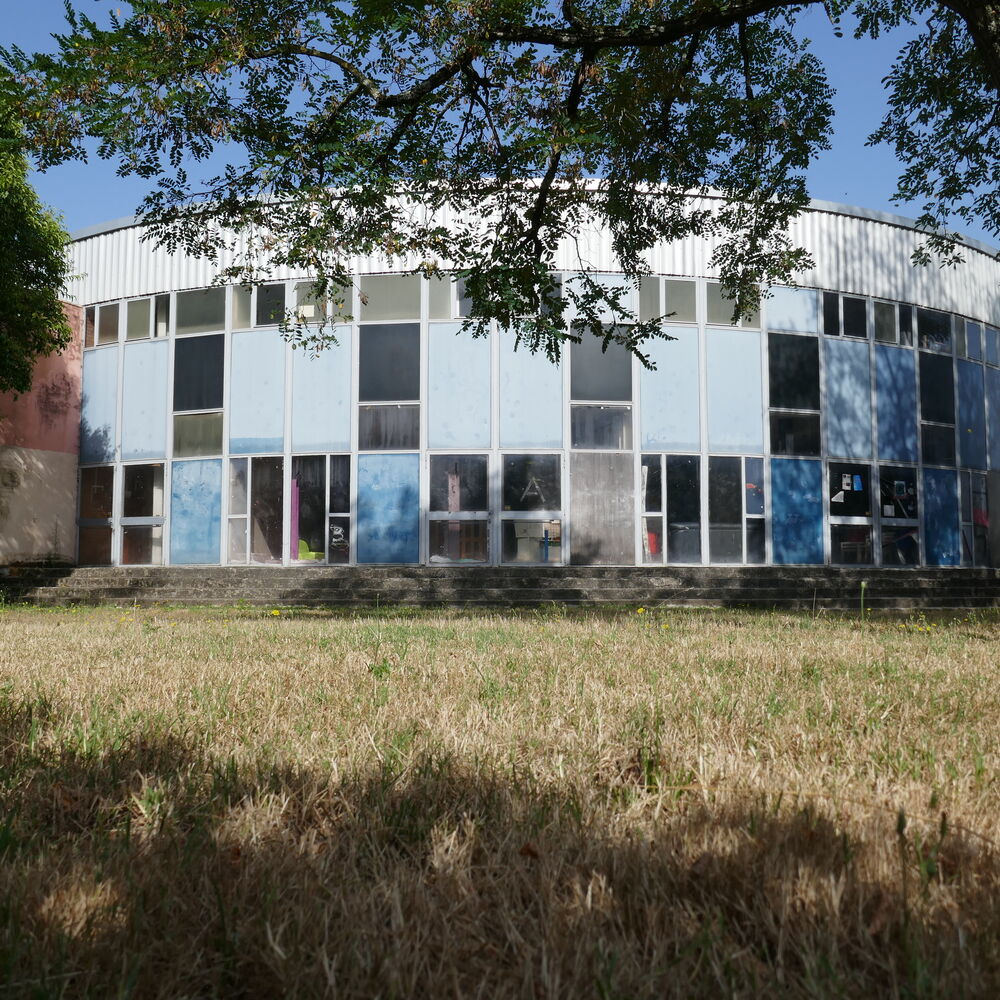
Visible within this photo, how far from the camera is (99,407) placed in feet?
80.2

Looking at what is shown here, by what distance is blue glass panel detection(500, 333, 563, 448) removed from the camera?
851 inches

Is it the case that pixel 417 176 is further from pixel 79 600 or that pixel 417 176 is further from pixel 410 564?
pixel 79 600

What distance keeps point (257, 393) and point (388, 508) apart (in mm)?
4336

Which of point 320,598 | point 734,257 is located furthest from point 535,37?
point 320,598

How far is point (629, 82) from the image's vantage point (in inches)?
352

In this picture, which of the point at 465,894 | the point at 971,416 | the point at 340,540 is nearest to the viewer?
the point at 465,894

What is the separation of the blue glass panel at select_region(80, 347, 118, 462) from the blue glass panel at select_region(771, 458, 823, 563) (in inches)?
641

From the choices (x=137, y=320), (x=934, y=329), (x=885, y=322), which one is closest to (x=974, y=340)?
(x=934, y=329)

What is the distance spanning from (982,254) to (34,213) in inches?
924

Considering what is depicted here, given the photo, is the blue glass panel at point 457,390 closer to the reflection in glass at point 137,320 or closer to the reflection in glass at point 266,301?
the reflection in glass at point 266,301

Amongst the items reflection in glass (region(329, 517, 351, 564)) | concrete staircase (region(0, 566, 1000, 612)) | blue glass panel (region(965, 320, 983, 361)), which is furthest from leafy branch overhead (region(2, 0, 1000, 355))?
blue glass panel (region(965, 320, 983, 361))

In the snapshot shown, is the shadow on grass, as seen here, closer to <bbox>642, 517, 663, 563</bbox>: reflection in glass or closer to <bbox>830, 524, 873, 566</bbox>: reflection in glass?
<bbox>642, 517, 663, 563</bbox>: reflection in glass

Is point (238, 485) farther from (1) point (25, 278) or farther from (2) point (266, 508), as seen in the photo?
(1) point (25, 278)

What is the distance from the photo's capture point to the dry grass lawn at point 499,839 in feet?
5.75
